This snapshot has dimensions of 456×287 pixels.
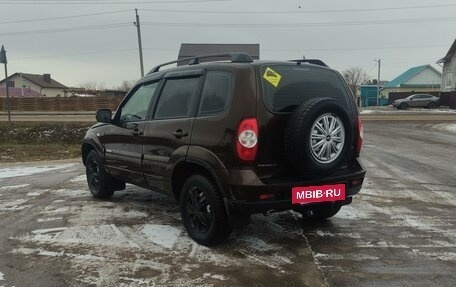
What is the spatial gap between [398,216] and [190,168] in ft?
8.89

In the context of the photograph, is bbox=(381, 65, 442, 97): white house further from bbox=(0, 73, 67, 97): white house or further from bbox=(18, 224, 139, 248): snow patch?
bbox=(18, 224, 139, 248): snow patch

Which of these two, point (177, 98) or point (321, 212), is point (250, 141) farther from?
point (321, 212)

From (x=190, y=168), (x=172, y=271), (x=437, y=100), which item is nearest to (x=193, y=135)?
(x=190, y=168)

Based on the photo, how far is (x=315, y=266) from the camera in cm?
423

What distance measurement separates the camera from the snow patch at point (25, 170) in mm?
9680

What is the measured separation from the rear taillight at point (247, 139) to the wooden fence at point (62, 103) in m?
44.6

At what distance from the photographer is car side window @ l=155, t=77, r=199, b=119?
502 centimetres

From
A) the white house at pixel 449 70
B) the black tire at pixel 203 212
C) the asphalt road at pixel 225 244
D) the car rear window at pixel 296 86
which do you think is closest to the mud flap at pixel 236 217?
the black tire at pixel 203 212

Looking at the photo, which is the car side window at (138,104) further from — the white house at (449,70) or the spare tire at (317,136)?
the white house at (449,70)

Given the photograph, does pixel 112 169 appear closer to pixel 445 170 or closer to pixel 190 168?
pixel 190 168

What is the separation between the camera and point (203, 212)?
483 cm

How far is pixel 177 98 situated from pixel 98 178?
243 cm

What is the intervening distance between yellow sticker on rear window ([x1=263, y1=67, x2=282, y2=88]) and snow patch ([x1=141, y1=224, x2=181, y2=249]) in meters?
1.90

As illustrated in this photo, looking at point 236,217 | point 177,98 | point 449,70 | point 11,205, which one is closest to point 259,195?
point 236,217
